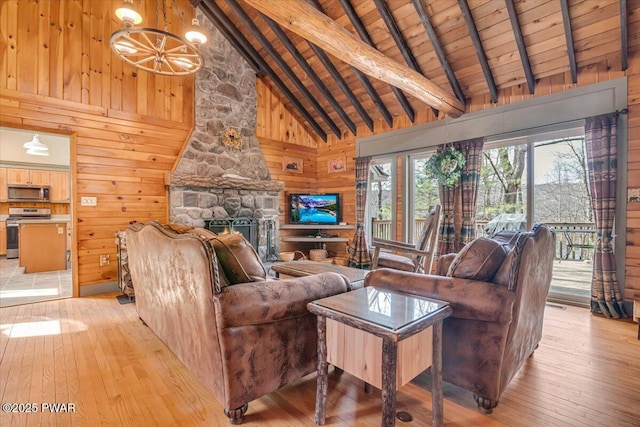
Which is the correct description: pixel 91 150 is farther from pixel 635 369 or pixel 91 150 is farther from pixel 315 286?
pixel 635 369

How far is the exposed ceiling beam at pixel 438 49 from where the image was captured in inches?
139

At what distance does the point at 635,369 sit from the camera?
218 cm

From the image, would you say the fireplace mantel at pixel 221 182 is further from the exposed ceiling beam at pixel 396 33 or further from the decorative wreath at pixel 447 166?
Answer: the exposed ceiling beam at pixel 396 33

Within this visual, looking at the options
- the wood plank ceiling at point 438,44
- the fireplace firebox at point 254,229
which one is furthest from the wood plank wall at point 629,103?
the fireplace firebox at point 254,229

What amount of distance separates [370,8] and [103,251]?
4.87m

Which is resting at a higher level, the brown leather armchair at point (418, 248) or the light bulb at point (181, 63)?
the light bulb at point (181, 63)

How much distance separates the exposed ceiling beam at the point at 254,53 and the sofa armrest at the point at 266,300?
4.87 metres

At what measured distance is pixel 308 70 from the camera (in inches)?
202

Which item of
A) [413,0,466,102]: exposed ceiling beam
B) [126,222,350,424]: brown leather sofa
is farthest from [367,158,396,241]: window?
[126,222,350,424]: brown leather sofa

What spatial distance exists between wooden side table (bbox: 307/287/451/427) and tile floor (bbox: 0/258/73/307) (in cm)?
421

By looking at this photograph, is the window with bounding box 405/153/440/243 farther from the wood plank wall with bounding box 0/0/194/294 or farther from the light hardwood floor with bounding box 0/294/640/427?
the wood plank wall with bounding box 0/0/194/294

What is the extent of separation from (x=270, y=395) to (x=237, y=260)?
2.92 feet

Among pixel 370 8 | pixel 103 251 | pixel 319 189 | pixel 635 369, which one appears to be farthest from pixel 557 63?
pixel 103 251

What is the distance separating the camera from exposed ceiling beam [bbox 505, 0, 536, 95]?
→ 3.20 meters
